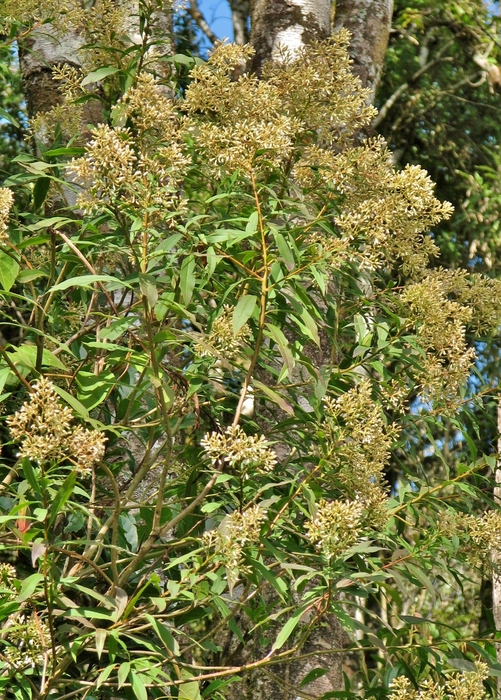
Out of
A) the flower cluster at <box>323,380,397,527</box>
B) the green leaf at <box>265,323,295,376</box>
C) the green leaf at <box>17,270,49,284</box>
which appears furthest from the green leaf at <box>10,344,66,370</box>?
the flower cluster at <box>323,380,397,527</box>

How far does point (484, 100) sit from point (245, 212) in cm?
588

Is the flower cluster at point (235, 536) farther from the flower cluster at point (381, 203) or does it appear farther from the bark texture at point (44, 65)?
the bark texture at point (44, 65)

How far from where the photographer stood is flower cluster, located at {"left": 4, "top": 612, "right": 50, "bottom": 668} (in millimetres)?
1458

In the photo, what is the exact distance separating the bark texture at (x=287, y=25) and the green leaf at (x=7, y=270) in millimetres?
1430

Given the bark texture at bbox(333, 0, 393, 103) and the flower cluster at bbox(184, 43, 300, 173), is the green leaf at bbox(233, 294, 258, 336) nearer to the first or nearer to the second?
the flower cluster at bbox(184, 43, 300, 173)

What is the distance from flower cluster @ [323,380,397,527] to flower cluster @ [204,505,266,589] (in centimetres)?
21

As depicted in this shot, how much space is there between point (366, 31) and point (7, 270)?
184 cm

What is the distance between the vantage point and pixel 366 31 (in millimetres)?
3045

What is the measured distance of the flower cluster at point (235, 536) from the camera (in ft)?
4.37

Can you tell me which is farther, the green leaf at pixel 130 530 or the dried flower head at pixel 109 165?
the green leaf at pixel 130 530

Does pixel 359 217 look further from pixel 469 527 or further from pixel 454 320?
pixel 469 527

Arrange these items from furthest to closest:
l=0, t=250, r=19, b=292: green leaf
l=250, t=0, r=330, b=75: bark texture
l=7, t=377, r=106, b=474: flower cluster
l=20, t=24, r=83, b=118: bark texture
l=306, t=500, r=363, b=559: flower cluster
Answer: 1. l=250, t=0, r=330, b=75: bark texture
2. l=20, t=24, r=83, b=118: bark texture
3. l=0, t=250, r=19, b=292: green leaf
4. l=306, t=500, r=363, b=559: flower cluster
5. l=7, t=377, r=106, b=474: flower cluster

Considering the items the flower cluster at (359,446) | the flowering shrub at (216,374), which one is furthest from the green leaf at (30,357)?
the flower cluster at (359,446)

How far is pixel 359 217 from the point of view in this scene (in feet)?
5.38
